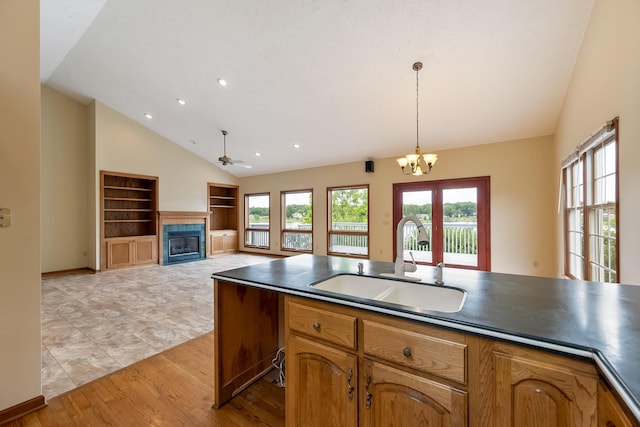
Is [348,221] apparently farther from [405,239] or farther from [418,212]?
[418,212]

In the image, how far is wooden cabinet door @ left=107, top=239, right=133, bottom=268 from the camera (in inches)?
240

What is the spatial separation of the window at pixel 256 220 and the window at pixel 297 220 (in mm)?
702

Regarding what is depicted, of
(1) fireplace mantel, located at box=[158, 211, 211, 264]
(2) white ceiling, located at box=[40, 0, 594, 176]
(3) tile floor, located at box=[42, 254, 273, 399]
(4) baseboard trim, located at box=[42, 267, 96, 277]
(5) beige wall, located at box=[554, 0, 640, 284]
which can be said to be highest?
(2) white ceiling, located at box=[40, 0, 594, 176]

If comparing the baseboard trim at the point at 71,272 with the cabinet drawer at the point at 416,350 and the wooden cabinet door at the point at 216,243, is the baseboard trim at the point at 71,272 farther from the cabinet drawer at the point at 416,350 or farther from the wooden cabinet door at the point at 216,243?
the cabinet drawer at the point at 416,350

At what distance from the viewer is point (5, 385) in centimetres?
173

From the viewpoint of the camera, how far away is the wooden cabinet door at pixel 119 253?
20.0 feet

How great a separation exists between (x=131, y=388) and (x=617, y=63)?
4.66 meters

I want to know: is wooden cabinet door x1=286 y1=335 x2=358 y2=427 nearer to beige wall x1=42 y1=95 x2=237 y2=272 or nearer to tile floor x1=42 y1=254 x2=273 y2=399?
tile floor x1=42 y1=254 x2=273 y2=399

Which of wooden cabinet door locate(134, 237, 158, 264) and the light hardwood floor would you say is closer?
the light hardwood floor

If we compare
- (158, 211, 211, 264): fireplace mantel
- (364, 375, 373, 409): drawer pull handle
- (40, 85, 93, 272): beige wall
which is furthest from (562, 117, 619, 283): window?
(40, 85, 93, 272): beige wall

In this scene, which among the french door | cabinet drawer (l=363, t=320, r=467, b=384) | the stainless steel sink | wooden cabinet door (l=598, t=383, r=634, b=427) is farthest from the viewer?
the french door

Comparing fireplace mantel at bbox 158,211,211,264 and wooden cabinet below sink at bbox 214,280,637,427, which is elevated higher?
fireplace mantel at bbox 158,211,211,264

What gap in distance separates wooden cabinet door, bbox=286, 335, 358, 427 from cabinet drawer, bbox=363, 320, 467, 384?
16 cm

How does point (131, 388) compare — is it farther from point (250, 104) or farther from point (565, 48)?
point (565, 48)
